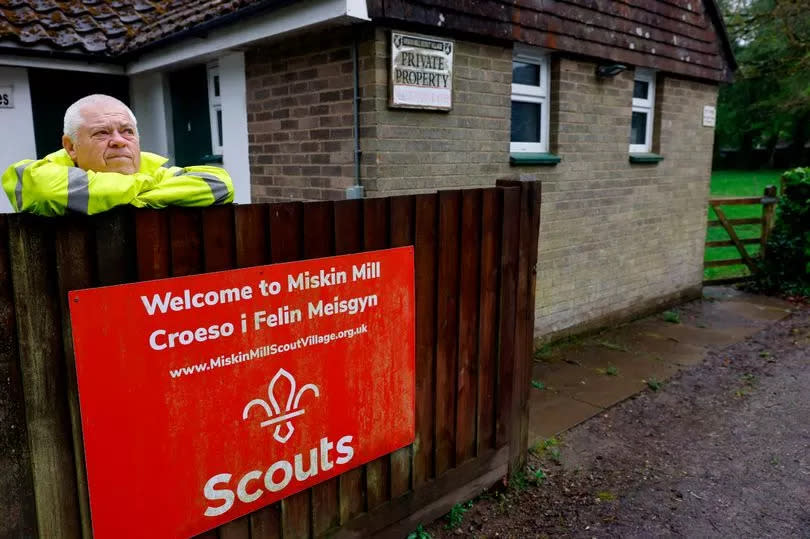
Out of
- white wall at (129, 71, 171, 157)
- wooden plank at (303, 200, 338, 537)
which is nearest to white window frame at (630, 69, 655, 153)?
white wall at (129, 71, 171, 157)

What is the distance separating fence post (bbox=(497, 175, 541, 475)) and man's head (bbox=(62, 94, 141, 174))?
77.7 inches

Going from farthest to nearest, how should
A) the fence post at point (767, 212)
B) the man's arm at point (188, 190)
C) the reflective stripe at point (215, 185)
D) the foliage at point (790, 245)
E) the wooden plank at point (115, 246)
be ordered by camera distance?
the fence post at point (767, 212)
the foliage at point (790, 245)
the reflective stripe at point (215, 185)
the man's arm at point (188, 190)
the wooden plank at point (115, 246)

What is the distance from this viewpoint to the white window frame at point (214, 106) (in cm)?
627

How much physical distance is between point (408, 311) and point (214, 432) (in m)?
1.02

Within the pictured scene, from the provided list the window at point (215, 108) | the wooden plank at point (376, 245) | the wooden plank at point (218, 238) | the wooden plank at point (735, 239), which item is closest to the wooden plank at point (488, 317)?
the wooden plank at point (376, 245)

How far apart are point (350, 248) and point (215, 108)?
14.9 ft

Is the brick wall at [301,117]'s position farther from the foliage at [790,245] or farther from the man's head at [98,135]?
the foliage at [790,245]

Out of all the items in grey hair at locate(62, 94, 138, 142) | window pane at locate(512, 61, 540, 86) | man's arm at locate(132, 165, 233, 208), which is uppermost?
window pane at locate(512, 61, 540, 86)

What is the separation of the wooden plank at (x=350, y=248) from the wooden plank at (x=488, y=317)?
2.55ft

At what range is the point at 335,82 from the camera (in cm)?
474

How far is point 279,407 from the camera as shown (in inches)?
95.0

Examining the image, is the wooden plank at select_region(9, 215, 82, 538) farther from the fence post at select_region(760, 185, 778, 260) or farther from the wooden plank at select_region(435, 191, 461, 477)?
the fence post at select_region(760, 185, 778, 260)

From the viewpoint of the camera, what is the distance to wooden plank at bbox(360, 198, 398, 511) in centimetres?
263

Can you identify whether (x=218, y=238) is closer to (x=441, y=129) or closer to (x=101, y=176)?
(x=101, y=176)
